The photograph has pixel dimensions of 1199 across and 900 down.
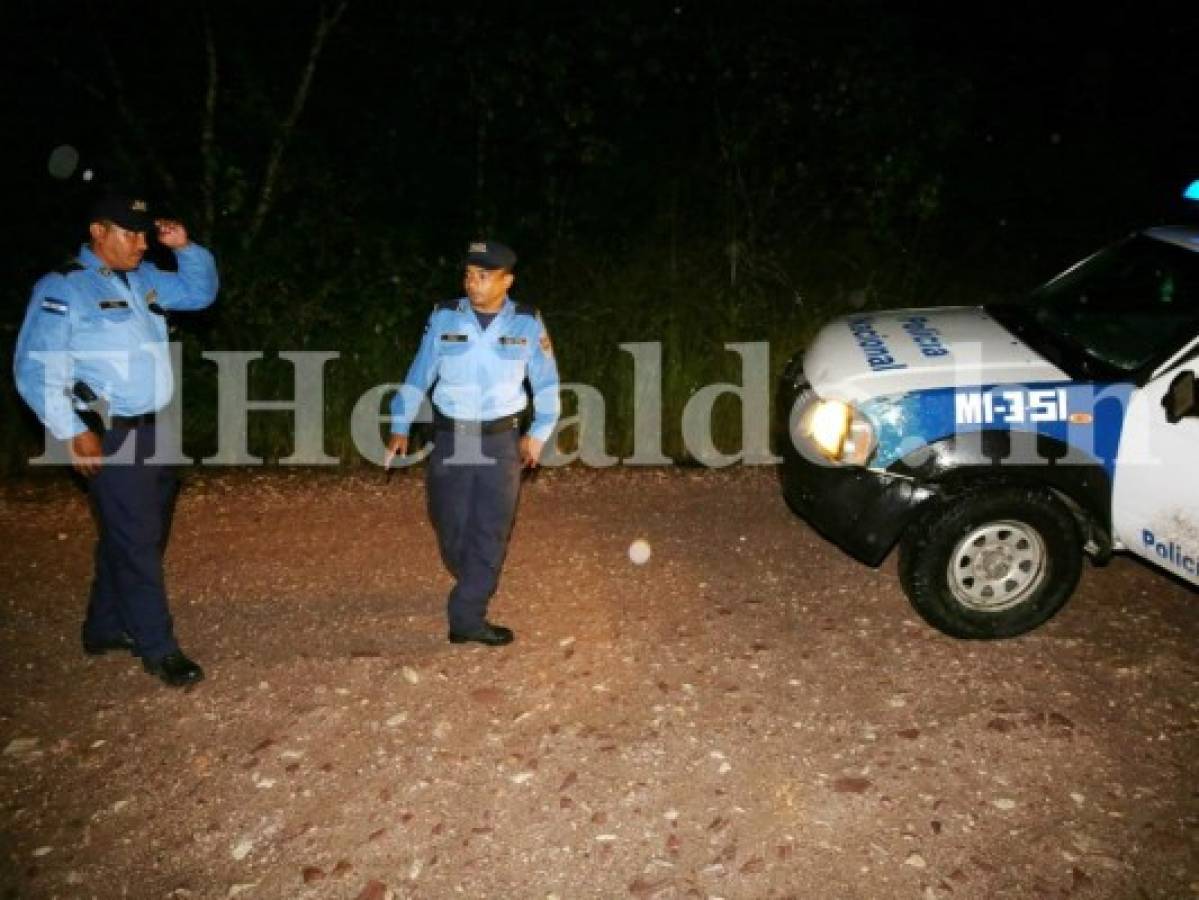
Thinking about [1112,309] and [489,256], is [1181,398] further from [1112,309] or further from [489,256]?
[489,256]

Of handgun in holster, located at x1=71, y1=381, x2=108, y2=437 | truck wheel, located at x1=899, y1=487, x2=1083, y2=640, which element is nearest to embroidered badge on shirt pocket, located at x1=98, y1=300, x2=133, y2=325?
handgun in holster, located at x1=71, y1=381, x2=108, y2=437

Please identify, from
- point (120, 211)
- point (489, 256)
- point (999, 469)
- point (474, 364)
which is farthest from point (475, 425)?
point (999, 469)

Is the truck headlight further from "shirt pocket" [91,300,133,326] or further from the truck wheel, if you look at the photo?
"shirt pocket" [91,300,133,326]

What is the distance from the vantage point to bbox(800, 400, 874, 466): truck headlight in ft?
13.9

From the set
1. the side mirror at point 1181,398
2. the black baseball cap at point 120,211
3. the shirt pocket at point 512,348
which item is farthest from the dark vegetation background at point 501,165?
the side mirror at point 1181,398

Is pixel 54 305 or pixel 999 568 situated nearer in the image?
pixel 54 305

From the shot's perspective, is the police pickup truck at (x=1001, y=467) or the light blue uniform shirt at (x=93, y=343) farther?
the police pickup truck at (x=1001, y=467)

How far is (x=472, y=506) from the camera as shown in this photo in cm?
406

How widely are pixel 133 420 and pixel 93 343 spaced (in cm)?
32

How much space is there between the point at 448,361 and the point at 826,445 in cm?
172

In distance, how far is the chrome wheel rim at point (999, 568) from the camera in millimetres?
4238

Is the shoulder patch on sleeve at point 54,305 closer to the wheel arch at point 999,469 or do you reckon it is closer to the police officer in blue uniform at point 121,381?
the police officer in blue uniform at point 121,381

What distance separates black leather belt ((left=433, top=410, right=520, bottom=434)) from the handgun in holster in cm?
126

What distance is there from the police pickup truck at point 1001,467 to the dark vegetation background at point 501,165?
95.0 inches
